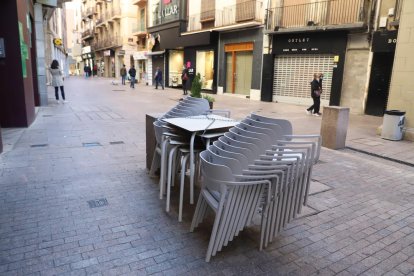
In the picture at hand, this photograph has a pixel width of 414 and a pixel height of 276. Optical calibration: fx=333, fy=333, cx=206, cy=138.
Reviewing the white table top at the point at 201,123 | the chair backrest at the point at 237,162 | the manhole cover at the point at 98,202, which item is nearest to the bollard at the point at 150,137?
the white table top at the point at 201,123

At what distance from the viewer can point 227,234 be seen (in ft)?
9.09

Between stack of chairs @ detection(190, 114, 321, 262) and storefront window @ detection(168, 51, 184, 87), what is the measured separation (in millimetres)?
23493

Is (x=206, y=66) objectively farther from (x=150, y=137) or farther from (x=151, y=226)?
(x=151, y=226)

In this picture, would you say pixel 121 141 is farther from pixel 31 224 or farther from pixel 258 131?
pixel 258 131

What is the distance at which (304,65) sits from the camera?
624 inches

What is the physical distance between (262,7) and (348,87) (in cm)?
637

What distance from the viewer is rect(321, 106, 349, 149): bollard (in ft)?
23.4

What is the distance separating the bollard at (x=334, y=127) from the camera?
7.12 m

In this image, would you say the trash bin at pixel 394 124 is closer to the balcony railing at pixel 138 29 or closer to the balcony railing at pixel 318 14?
the balcony railing at pixel 318 14

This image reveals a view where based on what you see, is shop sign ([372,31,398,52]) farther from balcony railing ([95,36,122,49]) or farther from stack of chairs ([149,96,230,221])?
balcony railing ([95,36,122,49])

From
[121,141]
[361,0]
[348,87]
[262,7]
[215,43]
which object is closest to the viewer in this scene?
[121,141]

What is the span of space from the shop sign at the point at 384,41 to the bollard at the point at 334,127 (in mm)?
6652

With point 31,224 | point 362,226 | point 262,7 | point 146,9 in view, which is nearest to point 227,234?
point 362,226

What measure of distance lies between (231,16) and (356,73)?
27.6ft
